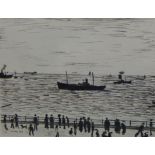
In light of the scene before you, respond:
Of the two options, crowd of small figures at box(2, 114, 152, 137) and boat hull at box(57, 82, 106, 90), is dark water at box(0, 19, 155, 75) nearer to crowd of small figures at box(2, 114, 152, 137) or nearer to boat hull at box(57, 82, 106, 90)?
boat hull at box(57, 82, 106, 90)

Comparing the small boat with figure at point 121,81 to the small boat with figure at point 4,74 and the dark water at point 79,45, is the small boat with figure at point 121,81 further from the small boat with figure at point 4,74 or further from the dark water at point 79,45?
the small boat with figure at point 4,74

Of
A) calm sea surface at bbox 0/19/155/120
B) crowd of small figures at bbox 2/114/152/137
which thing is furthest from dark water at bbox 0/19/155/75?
crowd of small figures at bbox 2/114/152/137

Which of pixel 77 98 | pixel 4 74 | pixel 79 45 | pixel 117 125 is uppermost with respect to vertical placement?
pixel 79 45

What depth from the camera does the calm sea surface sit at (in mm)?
1903

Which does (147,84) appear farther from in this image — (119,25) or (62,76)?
(62,76)

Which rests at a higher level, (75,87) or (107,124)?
(75,87)

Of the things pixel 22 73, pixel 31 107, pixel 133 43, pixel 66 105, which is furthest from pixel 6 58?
pixel 133 43

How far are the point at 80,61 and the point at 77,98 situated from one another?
8.5 inches

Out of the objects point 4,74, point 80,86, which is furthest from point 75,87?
point 4,74

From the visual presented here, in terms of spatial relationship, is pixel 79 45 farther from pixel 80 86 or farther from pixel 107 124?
pixel 107 124

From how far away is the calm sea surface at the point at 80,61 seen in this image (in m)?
1.90

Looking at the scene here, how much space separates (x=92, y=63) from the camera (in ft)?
6.32

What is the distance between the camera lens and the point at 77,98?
6.42ft

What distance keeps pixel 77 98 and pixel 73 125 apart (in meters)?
0.16
